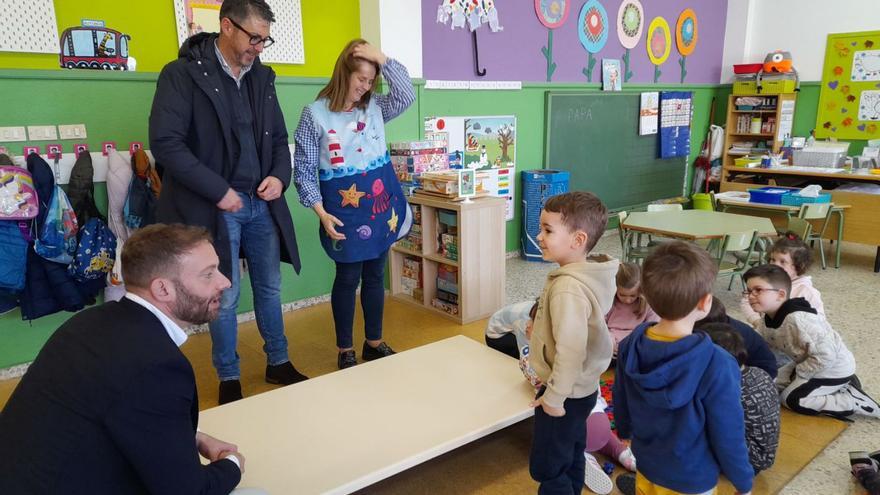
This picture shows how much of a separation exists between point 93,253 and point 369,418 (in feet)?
5.64

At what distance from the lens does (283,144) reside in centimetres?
262

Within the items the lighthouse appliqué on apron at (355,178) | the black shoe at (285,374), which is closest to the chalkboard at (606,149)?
the lighthouse appliqué on apron at (355,178)

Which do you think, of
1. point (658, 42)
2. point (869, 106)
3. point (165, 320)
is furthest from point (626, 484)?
point (869, 106)

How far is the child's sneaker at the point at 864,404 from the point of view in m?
2.45

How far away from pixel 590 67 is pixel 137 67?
393cm

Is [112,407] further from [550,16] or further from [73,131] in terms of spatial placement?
[550,16]

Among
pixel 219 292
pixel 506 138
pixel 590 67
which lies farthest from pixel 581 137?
pixel 219 292

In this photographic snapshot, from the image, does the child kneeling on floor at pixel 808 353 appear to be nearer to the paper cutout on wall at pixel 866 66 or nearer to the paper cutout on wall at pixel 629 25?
the paper cutout on wall at pixel 629 25

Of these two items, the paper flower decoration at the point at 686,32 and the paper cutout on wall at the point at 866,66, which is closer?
the paper cutout on wall at the point at 866,66

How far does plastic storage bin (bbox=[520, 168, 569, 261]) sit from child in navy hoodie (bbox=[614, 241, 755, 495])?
351 centimetres

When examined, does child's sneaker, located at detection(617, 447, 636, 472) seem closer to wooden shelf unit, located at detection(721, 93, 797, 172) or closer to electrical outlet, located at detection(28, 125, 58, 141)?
electrical outlet, located at detection(28, 125, 58, 141)

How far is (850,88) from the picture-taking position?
633cm

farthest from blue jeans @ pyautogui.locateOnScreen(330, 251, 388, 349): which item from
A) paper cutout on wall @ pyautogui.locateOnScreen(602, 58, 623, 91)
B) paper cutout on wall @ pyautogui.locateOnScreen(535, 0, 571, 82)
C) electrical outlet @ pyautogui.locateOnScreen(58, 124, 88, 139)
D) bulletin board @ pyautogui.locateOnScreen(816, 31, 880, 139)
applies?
bulletin board @ pyautogui.locateOnScreen(816, 31, 880, 139)

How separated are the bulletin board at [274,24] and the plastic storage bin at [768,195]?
3697 mm
